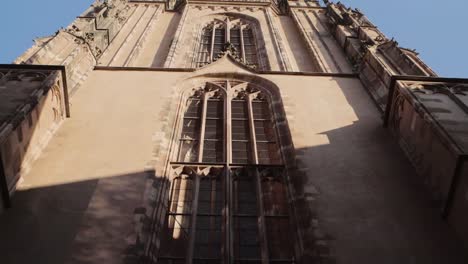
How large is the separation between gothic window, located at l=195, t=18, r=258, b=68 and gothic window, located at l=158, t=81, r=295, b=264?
6.04m

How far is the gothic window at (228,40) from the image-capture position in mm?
19331

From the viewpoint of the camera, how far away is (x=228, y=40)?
69.9ft

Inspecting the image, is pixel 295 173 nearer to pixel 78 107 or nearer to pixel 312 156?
pixel 312 156

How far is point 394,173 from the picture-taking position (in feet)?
31.7

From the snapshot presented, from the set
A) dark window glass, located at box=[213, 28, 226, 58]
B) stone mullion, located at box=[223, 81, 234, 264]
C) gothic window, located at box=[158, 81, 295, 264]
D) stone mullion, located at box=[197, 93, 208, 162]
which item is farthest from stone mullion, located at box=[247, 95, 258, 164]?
dark window glass, located at box=[213, 28, 226, 58]

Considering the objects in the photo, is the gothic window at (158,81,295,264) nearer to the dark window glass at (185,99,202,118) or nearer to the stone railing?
the dark window glass at (185,99,202,118)

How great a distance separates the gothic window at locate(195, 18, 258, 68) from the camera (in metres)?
19.3

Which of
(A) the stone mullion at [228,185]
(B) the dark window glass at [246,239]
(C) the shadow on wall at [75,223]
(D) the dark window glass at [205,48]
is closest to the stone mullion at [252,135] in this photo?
(A) the stone mullion at [228,185]

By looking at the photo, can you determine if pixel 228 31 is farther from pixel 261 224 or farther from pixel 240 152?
pixel 261 224

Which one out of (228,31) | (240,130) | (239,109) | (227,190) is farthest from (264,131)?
(228,31)

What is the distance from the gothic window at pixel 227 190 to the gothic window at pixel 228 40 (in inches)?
238

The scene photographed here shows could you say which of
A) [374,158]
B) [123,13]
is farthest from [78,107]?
[123,13]

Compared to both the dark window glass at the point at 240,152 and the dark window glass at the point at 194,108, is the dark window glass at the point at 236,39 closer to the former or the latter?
the dark window glass at the point at 194,108

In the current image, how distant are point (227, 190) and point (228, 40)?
1298 cm
